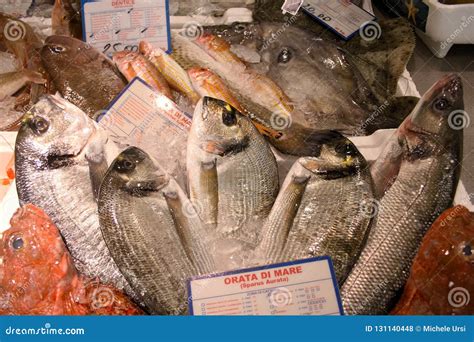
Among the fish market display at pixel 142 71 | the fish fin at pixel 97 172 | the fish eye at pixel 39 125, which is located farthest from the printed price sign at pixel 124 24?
the fish fin at pixel 97 172

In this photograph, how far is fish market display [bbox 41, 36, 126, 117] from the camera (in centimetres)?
233

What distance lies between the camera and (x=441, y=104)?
205 centimetres

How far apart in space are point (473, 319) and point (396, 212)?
683 millimetres

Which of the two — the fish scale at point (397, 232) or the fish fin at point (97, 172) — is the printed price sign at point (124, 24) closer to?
the fish fin at point (97, 172)

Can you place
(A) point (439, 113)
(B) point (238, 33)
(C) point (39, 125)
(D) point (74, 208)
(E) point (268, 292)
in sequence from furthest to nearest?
(B) point (238, 33) → (A) point (439, 113) → (C) point (39, 125) → (D) point (74, 208) → (E) point (268, 292)

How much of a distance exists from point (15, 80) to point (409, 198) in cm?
217

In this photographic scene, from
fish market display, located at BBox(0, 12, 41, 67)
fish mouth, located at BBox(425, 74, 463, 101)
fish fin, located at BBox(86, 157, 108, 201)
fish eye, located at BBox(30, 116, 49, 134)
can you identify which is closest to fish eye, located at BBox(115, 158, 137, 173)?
fish fin, located at BBox(86, 157, 108, 201)

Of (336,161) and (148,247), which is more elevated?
(336,161)

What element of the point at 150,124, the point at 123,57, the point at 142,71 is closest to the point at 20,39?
the point at 123,57

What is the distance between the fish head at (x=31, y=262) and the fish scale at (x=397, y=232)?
109cm

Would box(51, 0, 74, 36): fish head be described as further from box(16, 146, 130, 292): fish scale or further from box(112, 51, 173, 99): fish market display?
box(16, 146, 130, 292): fish scale

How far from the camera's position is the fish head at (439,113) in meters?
2.02

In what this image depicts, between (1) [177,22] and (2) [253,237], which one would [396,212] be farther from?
(1) [177,22]

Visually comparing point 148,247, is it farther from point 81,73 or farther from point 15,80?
point 15,80
